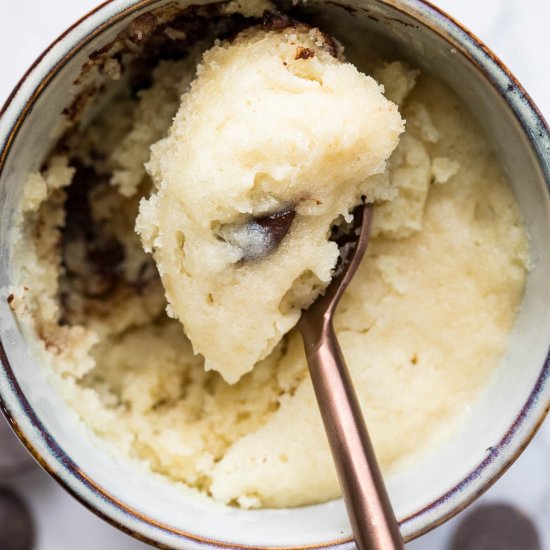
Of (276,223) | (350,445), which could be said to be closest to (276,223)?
(276,223)

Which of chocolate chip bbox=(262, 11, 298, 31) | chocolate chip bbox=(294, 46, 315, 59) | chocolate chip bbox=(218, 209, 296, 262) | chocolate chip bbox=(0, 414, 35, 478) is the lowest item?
chocolate chip bbox=(0, 414, 35, 478)

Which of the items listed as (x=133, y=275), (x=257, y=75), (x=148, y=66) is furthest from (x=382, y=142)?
(x=133, y=275)

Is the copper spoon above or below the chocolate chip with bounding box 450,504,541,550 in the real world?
above

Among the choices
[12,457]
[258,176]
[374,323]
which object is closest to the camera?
[258,176]

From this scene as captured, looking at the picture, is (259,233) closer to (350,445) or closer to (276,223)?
(276,223)

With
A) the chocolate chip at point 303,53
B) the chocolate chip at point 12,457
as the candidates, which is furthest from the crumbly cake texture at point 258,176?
the chocolate chip at point 12,457

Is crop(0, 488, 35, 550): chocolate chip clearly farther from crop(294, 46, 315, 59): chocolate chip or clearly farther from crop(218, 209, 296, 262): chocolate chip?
crop(294, 46, 315, 59): chocolate chip

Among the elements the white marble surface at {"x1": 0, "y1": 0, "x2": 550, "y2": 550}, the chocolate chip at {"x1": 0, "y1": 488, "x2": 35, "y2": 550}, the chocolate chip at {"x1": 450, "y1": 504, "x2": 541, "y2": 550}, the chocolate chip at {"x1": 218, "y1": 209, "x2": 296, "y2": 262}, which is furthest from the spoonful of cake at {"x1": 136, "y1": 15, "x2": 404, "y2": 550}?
the chocolate chip at {"x1": 0, "y1": 488, "x2": 35, "y2": 550}

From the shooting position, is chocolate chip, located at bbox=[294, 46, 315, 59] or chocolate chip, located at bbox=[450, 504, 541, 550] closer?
chocolate chip, located at bbox=[294, 46, 315, 59]
